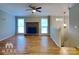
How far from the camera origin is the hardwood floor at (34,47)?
7.54ft

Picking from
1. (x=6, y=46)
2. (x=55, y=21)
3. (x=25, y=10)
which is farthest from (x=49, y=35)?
(x=6, y=46)

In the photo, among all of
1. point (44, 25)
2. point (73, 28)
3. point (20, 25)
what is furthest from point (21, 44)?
point (73, 28)

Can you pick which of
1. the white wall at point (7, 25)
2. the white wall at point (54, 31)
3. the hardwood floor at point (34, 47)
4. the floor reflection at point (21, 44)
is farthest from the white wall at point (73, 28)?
the white wall at point (7, 25)

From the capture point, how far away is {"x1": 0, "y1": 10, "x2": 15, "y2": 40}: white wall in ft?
8.33

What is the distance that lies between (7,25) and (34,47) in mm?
754

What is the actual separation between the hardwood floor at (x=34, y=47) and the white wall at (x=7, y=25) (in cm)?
12

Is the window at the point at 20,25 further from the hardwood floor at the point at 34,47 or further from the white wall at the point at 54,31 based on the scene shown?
the white wall at the point at 54,31

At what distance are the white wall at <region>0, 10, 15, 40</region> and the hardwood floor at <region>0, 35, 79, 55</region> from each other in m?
0.12

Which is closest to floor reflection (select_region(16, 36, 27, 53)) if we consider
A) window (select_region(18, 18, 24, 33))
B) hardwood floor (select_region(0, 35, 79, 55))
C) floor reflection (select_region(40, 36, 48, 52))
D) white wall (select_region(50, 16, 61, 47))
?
hardwood floor (select_region(0, 35, 79, 55))

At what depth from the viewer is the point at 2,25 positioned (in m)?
2.56

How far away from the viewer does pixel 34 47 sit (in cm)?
262

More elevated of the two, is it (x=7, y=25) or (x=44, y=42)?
(x=7, y=25)

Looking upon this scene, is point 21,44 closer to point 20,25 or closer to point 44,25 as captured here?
point 20,25
